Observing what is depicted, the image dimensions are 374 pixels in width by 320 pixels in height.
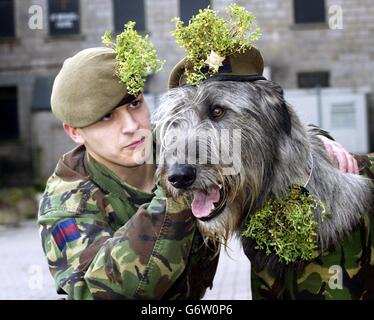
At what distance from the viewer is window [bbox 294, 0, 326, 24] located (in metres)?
25.7

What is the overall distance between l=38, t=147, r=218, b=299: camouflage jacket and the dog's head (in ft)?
0.42

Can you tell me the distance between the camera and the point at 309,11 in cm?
2583

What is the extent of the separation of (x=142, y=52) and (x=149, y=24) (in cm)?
2341

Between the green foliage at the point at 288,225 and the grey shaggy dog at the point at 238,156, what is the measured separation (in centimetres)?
4

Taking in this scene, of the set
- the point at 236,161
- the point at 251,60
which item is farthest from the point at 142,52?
the point at 236,161

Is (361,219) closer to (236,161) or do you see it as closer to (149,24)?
(236,161)

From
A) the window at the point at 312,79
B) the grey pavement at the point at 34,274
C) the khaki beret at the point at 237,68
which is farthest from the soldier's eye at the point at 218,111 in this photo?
the window at the point at 312,79

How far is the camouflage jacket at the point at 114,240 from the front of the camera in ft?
8.79

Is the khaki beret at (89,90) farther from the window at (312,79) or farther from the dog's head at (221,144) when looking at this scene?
the window at (312,79)

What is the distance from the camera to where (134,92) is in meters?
2.98

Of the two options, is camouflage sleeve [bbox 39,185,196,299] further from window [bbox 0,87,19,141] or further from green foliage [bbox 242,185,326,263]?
window [bbox 0,87,19,141]

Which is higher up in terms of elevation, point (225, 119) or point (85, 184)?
point (225, 119)

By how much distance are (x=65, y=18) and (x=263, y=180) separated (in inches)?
978

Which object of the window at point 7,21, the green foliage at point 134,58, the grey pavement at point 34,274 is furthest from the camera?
the window at point 7,21
